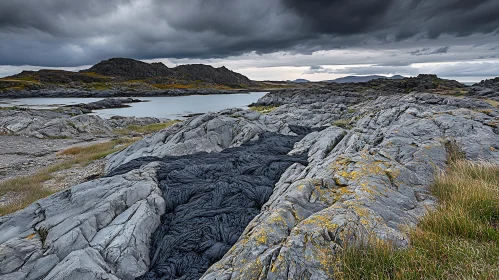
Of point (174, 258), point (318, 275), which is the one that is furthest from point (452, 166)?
point (174, 258)

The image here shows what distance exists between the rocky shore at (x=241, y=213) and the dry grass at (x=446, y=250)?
0.31 meters

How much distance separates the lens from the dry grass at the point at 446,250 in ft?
9.61

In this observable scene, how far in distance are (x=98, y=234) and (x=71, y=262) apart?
145cm

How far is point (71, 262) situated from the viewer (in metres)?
5.36

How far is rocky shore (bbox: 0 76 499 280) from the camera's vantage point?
4.10m

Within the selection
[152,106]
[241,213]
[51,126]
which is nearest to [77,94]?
[152,106]

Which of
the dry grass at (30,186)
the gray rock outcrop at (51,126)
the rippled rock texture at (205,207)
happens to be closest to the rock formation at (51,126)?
the gray rock outcrop at (51,126)

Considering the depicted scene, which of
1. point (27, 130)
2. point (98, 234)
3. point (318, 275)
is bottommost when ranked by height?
point (27, 130)

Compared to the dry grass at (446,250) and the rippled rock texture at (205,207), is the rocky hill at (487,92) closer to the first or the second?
the rippled rock texture at (205,207)

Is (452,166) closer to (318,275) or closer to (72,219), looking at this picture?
(318,275)

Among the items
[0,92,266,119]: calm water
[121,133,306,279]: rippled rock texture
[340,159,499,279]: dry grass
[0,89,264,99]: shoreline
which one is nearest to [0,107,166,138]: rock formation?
[0,92,266,119]: calm water

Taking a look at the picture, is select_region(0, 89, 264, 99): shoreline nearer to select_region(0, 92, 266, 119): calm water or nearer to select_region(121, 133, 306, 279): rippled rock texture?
select_region(0, 92, 266, 119): calm water

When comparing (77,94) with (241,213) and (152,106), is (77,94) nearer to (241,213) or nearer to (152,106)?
(152,106)

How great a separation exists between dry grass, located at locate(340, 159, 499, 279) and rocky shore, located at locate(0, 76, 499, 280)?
314 mm
